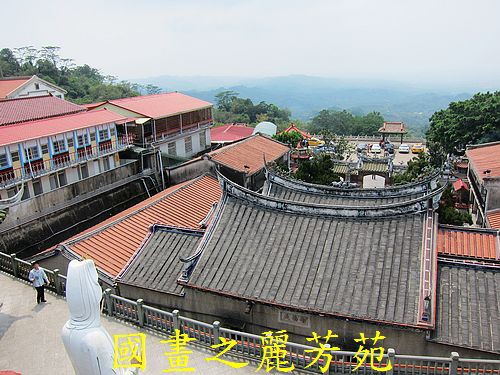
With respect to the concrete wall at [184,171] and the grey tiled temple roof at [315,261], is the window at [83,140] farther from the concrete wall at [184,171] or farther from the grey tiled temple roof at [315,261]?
the grey tiled temple roof at [315,261]

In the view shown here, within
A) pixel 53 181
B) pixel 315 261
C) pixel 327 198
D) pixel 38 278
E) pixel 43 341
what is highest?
pixel 327 198

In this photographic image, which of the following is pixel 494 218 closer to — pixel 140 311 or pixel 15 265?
pixel 140 311

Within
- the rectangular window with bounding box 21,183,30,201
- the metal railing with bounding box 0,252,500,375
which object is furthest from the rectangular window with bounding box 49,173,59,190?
the metal railing with bounding box 0,252,500,375

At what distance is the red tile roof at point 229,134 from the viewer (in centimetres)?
5154

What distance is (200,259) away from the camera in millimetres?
14664

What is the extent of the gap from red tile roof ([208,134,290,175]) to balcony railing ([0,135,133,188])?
307 inches

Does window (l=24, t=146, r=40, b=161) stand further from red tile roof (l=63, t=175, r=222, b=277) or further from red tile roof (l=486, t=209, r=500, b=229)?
red tile roof (l=486, t=209, r=500, b=229)

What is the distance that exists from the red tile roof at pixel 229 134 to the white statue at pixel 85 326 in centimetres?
4283

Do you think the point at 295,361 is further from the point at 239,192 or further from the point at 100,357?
the point at 239,192

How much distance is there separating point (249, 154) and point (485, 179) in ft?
55.0

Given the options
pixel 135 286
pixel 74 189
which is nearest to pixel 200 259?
pixel 135 286

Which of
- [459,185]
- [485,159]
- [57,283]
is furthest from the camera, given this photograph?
[459,185]

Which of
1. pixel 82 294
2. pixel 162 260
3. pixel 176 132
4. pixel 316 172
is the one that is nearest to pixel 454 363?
pixel 82 294

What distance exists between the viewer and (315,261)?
1387cm
